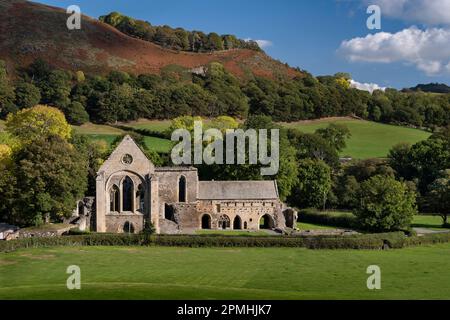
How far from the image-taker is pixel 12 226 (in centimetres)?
5822

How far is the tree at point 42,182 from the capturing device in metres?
57.2

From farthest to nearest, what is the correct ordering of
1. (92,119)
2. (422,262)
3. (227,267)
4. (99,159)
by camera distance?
1. (92,119)
2. (99,159)
3. (422,262)
4. (227,267)

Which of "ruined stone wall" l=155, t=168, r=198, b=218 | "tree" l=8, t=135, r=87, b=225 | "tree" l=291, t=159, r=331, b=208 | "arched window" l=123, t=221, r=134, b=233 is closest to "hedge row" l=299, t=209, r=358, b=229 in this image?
"tree" l=291, t=159, r=331, b=208

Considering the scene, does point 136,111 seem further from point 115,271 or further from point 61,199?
point 115,271

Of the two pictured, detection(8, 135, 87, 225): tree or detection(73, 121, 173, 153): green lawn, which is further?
detection(73, 121, 173, 153): green lawn

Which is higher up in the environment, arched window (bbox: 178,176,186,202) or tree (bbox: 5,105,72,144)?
tree (bbox: 5,105,72,144)

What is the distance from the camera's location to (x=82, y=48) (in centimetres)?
16212

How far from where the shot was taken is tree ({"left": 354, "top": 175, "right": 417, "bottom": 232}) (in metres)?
63.0

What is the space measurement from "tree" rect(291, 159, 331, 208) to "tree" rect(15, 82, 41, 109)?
2398 inches

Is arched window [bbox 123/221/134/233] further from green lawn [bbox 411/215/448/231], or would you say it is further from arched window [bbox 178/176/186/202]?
green lawn [bbox 411/215/448/231]

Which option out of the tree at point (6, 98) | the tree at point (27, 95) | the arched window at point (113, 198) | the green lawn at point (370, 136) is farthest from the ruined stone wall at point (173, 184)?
the tree at point (27, 95)

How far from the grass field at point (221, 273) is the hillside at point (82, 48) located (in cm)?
10993
